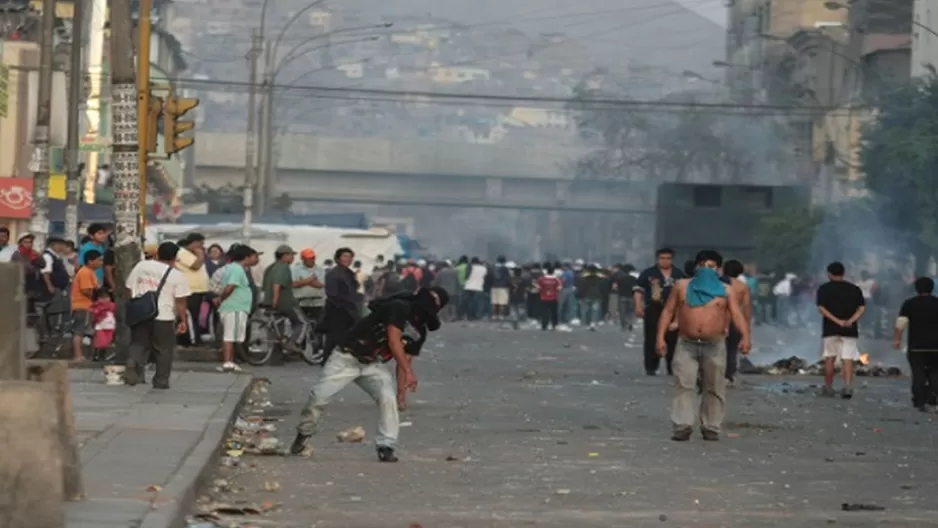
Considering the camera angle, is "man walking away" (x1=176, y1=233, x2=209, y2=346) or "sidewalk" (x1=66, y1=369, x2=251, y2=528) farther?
"man walking away" (x1=176, y1=233, x2=209, y2=346)

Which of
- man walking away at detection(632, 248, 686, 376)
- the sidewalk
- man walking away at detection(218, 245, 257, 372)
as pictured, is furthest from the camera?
man walking away at detection(632, 248, 686, 376)

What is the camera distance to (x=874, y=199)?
7338cm

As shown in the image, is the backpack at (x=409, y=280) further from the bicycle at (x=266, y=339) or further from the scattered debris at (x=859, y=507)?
the scattered debris at (x=859, y=507)

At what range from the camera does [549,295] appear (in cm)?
5422

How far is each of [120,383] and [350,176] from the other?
350 feet

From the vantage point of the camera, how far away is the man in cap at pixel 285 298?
30859 mm

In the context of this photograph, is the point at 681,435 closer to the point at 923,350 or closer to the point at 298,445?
the point at 298,445

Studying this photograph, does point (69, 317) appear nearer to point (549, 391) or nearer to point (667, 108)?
point (549, 391)

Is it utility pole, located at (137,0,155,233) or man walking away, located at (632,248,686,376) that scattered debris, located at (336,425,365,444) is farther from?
man walking away, located at (632,248,686,376)

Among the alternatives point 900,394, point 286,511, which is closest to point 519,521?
point 286,511

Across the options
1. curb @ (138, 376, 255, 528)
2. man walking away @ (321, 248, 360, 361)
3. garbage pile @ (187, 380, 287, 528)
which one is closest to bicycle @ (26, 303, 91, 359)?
man walking away @ (321, 248, 360, 361)

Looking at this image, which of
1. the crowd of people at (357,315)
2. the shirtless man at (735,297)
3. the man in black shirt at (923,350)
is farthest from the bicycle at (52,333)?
the man in black shirt at (923,350)

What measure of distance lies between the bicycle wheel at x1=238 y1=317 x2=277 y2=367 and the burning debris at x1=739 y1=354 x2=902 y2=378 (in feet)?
21.5

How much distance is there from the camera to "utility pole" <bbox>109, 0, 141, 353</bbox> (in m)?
24.2
